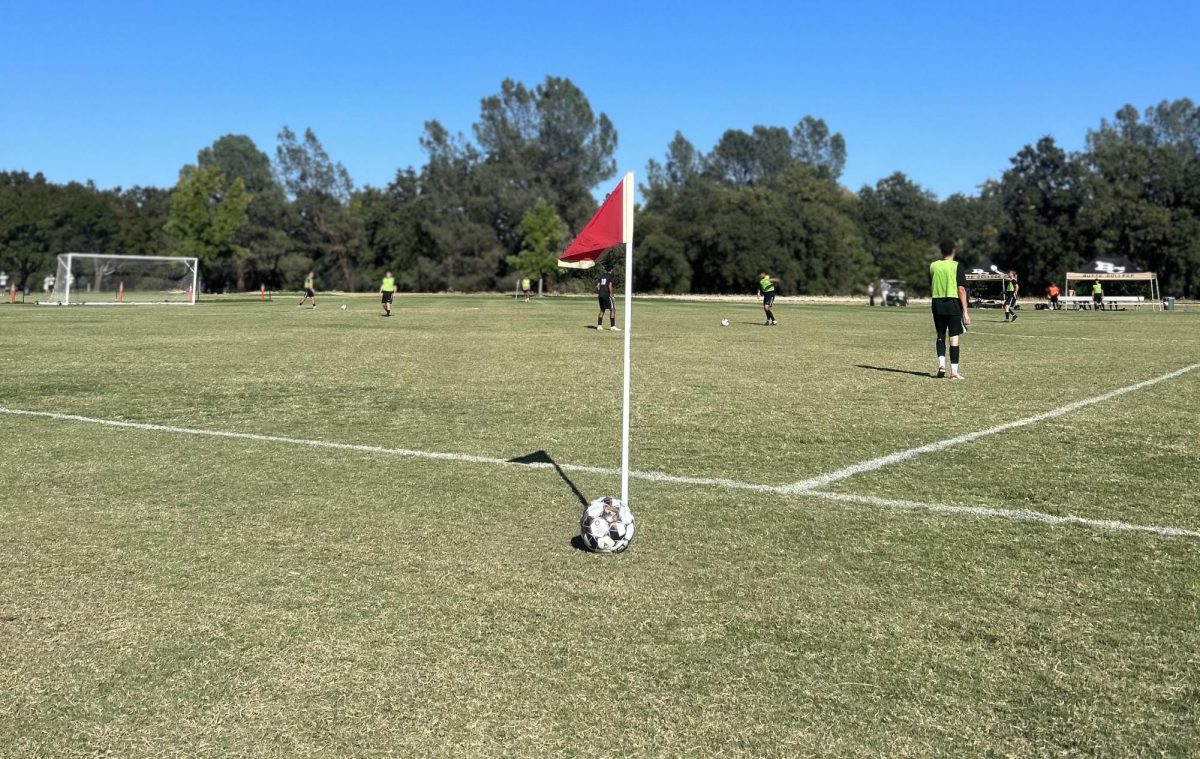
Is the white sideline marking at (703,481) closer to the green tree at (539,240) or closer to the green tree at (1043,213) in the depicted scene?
the green tree at (539,240)

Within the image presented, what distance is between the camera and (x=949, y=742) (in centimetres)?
315

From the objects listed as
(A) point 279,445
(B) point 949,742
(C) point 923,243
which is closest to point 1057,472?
(B) point 949,742

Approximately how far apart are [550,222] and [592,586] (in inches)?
3341

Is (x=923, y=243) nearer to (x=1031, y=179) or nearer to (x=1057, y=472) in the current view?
(x=1031, y=179)

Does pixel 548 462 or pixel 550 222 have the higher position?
pixel 550 222

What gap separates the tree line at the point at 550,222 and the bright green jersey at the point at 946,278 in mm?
75267

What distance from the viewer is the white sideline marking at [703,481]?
596 cm

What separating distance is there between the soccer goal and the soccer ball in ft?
169

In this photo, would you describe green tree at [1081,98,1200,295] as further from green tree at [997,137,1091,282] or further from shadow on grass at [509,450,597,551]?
shadow on grass at [509,450,597,551]

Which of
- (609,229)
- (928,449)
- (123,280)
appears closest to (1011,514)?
(928,449)

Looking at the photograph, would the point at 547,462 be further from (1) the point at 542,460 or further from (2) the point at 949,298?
(2) the point at 949,298

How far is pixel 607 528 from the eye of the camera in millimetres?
5293

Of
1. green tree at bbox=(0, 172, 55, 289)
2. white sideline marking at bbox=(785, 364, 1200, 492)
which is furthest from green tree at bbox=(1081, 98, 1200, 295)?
green tree at bbox=(0, 172, 55, 289)

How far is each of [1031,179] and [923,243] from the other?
22460 millimetres
